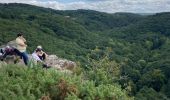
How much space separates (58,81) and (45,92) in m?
0.53

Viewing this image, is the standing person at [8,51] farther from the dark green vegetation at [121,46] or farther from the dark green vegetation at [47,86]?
the dark green vegetation at [121,46]

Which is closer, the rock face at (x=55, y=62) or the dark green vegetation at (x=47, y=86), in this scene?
the dark green vegetation at (x=47, y=86)

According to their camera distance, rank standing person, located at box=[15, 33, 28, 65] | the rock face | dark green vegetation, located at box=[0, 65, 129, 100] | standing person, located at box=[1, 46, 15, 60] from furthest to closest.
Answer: standing person, located at box=[1, 46, 15, 60]
standing person, located at box=[15, 33, 28, 65]
the rock face
dark green vegetation, located at box=[0, 65, 129, 100]

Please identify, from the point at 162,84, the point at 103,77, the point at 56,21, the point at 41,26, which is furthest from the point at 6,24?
the point at 103,77

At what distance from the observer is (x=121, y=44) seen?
541ft

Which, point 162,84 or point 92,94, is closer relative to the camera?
point 92,94

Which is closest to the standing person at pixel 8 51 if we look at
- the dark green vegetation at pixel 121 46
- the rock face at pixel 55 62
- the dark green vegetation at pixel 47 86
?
the rock face at pixel 55 62

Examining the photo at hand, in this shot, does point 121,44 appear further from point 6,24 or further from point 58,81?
point 58,81

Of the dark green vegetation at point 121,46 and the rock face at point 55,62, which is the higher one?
the rock face at point 55,62

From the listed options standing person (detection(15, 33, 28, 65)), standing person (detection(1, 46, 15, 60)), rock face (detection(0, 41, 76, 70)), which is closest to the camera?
rock face (detection(0, 41, 76, 70))

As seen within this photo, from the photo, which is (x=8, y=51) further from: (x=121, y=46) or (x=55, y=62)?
(x=121, y=46)

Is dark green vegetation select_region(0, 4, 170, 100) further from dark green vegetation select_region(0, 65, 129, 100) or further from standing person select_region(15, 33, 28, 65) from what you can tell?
dark green vegetation select_region(0, 65, 129, 100)

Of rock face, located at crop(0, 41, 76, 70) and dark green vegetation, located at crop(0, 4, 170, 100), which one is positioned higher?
rock face, located at crop(0, 41, 76, 70)

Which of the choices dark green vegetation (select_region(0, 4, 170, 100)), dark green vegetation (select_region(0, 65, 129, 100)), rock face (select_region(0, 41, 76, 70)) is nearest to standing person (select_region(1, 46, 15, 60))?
rock face (select_region(0, 41, 76, 70))
